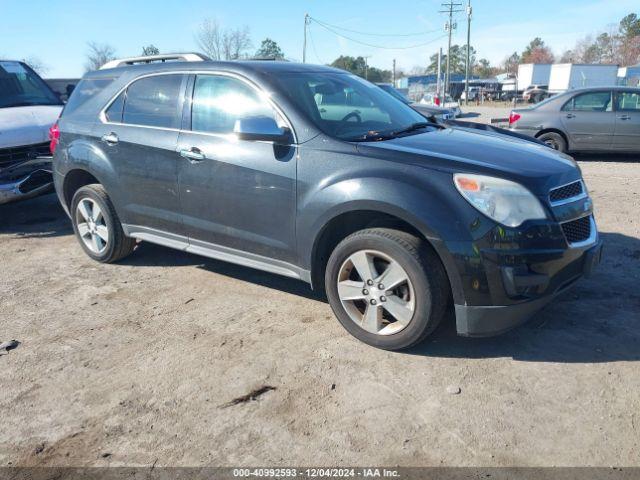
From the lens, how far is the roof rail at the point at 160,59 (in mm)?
4691

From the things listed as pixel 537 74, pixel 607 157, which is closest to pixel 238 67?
pixel 607 157

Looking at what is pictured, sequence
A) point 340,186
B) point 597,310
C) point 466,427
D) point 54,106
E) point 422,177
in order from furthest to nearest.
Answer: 1. point 54,106
2. point 597,310
3. point 340,186
4. point 422,177
5. point 466,427

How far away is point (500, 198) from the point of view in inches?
118

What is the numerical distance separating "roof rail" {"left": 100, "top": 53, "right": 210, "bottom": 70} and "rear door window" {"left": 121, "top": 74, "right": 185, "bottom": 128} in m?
0.32

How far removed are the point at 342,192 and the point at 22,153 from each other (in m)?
4.92

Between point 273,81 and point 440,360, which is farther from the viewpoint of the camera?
point 273,81

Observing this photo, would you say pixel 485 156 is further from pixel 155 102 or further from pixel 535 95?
pixel 535 95

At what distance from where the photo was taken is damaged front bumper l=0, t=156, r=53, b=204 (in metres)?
6.06

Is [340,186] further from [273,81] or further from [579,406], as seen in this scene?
[579,406]

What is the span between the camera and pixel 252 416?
111 inches

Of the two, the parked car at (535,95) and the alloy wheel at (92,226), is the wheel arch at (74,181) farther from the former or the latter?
the parked car at (535,95)

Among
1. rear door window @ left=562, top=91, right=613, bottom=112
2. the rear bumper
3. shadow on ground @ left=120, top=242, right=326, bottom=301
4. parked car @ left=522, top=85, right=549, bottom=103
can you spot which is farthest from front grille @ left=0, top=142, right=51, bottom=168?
parked car @ left=522, top=85, right=549, bottom=103

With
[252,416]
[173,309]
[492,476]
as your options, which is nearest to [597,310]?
[492,476]

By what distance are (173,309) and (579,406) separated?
286cm
